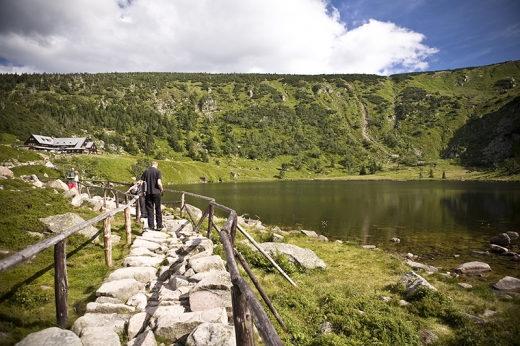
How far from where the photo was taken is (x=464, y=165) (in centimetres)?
19375

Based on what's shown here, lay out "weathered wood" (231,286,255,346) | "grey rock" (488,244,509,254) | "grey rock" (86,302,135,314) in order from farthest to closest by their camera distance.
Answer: "grey rock" (488,244,509,254)
"grey rock" (86,302,135,314)
"weathered wood" (231,286,255,346)

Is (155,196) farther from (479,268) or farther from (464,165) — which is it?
(464,165)

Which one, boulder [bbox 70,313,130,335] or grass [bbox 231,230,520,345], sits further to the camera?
grass [bbox 231,230,520,345]

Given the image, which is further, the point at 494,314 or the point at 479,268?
the point at 479,268

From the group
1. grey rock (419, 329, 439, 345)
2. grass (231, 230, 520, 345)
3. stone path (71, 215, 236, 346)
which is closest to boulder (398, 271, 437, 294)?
grass (231, 230, 520, 345)

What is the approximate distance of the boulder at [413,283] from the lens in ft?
38.8

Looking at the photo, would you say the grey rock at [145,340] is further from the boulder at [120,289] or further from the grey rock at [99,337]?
the boulder at [120,289]

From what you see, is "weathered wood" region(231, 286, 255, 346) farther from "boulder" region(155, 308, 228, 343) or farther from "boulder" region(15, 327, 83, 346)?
"boulder" region(15, 327, 83, 346)

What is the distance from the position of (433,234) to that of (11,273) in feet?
123

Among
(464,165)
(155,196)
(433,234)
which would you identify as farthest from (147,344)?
(464,165)

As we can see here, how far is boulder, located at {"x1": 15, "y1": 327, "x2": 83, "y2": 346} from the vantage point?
160 inches

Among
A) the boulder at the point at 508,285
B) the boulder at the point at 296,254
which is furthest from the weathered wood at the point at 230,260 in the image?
the boulder at the point at 508,285

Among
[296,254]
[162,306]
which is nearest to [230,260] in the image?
[162,306]

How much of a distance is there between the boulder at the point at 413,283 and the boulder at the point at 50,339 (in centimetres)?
1226
